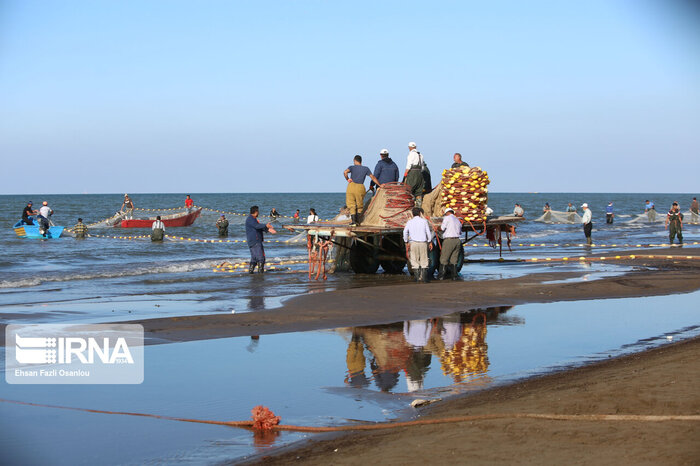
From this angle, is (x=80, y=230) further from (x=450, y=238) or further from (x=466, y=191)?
(x=450, y=238)

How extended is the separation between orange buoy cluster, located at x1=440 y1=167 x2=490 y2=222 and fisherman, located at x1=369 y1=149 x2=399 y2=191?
3.74 feet

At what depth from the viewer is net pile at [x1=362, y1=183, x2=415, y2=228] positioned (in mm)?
17812

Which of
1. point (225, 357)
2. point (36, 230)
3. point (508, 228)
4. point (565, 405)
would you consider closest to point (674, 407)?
point (565, 405)

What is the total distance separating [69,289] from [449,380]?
1404 cm

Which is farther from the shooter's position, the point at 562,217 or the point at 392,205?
the point at 562,217

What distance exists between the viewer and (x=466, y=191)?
18.1m

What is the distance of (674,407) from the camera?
6219 millimetres

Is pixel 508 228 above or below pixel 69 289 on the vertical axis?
above

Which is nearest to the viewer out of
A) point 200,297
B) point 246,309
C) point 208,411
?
point 208,411

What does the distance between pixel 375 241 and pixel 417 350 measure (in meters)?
9.99

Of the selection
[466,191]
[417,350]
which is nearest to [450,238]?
[466,191]

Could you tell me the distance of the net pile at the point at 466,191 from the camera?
18.0m

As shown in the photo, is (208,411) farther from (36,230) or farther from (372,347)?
(36,230)

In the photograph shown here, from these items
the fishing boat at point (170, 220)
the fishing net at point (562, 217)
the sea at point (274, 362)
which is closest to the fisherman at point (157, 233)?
the fishing boat at point (170, 220)
